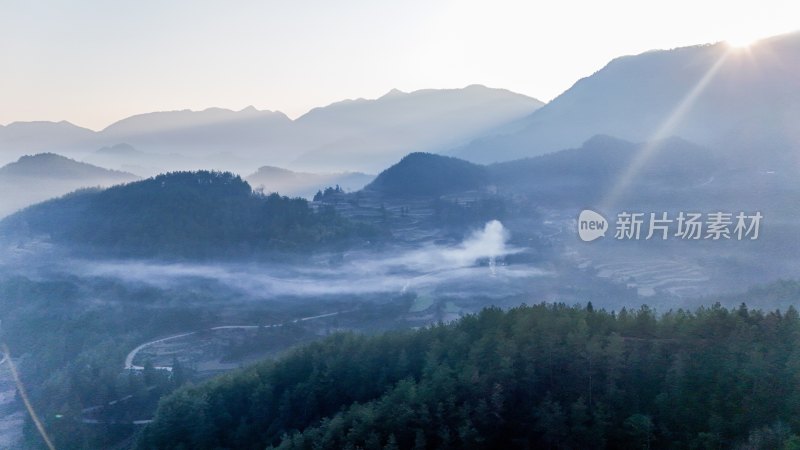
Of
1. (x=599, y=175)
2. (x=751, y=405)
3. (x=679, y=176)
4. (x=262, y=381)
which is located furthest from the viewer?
(x=599, y=175)

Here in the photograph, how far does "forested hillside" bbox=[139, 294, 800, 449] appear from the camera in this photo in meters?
17.8

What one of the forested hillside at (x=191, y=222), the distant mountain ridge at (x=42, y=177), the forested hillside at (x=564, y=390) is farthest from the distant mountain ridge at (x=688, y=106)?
the distant mountain ridge at (x=42, y=177)

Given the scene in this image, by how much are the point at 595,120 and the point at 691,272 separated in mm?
68270

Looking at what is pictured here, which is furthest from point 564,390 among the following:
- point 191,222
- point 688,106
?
point 688,106

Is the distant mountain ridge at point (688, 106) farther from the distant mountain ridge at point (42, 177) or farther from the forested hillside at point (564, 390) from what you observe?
the distant mountain ridge at point (42, 177)

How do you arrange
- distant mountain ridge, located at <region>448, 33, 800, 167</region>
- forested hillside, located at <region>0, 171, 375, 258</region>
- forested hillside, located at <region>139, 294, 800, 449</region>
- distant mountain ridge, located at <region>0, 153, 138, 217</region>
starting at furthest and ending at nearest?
distant mountain ridge, located at <region>0, 153, 138, 217</region> < distant mountain ridge, located at <region>448, 33, 800, 167</region> < forested hillside, located at <region>0, 171, 375, 258</region> < forested hillside, located at <region>139, 294, 800, 449</region>

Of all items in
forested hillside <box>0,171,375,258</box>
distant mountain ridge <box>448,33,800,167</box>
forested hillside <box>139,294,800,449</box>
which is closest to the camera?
forested hillside <box>139,294,800,449</box>

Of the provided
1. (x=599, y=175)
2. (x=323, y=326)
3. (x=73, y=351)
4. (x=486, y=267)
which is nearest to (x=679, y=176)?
(x=599, y=175)

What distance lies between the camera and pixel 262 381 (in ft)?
97.0

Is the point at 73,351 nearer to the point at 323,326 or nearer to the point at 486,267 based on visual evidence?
the point at 323,326

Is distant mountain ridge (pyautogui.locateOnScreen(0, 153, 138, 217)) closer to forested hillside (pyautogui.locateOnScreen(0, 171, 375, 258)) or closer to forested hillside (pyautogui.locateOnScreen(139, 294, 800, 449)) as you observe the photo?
forested hillside (pyautogui.locateOnScreen(0, 171, 375, 258))

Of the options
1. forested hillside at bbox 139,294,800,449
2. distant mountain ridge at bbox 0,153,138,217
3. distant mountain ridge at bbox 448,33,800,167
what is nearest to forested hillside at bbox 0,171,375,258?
distant mountain ridge at bbox 0,153,138,217

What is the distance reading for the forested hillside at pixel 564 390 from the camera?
1784 centimetres

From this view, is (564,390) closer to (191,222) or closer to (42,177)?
(191,222)
